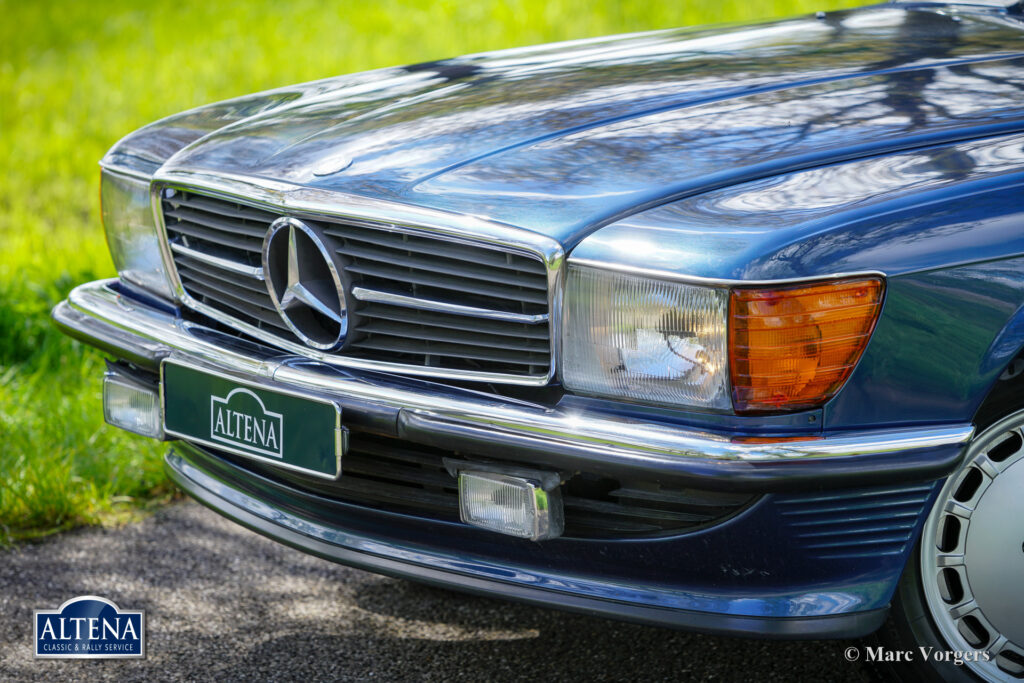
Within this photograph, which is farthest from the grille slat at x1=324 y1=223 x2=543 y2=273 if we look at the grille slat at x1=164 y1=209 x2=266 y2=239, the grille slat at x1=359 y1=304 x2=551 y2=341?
the grille slat at x1=164 y1=209 x2=266 y2=239

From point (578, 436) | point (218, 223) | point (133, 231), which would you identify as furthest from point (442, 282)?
point (133, 231)

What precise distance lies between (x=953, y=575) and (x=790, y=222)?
0.75 m

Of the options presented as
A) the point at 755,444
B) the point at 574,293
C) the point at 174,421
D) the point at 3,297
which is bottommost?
the point at 3,297

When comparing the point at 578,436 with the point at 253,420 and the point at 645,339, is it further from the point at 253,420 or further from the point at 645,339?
the point at 253,420

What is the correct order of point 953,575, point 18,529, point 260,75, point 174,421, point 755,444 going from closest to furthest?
1. point 755,444
2. point 953,575
3. point 174,421
4. point 18,529
5. point 260,75

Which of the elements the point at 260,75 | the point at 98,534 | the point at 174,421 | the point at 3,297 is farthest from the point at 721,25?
the point at 260,75

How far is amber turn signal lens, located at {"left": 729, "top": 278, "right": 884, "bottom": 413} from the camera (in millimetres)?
1795

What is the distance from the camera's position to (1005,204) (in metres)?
1.90

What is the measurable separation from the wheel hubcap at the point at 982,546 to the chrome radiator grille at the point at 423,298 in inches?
30.6

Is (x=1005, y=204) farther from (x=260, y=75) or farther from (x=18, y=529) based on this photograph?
(x=260, y=75)

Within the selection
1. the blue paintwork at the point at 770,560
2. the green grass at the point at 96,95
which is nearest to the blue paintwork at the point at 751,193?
the blue paintwork at the point at 770,560

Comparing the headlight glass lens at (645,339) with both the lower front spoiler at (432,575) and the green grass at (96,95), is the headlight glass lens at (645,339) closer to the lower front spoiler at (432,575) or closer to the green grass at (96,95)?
the lower front spoiler at (432,575)

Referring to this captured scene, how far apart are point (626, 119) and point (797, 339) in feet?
2.35

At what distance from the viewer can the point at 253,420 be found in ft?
7.31
